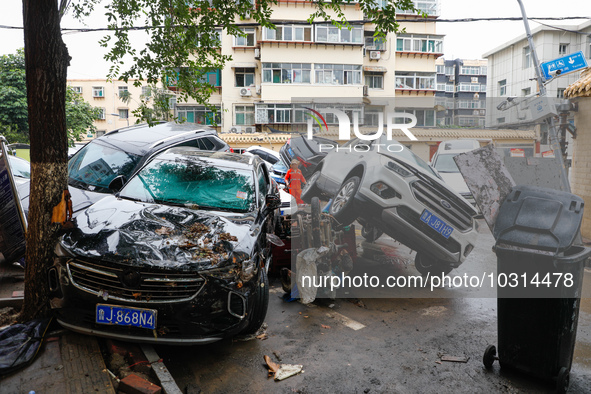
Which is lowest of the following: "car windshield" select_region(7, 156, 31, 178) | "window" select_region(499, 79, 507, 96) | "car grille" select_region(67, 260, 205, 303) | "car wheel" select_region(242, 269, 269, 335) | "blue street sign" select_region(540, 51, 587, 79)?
"car wheel" select_region(242, 269, 269, 335)

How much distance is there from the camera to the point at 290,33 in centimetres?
2786

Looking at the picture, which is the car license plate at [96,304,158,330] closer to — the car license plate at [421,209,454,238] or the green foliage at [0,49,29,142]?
the car license plate at [421,209,454,238]

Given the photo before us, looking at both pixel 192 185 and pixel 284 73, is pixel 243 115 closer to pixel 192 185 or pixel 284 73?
pixel 284 73

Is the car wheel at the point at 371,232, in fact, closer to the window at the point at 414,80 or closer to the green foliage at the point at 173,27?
the green foliage at the point at 173,27

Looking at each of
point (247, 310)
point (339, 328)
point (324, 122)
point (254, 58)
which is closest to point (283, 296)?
point (339, 328)

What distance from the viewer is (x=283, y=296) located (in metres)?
5.33

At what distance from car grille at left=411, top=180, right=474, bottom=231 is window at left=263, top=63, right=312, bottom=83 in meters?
24.0

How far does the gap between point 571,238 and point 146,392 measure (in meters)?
3.35

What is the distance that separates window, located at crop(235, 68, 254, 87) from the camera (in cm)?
2921

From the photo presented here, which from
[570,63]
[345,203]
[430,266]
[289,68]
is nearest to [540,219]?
[430,266]

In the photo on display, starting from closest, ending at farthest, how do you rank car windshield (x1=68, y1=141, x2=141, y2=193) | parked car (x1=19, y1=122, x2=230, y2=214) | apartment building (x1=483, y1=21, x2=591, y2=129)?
1. parked car (x1=19, y1=122, x2=230, y2=214)
2. car windshield (x1=68, y1=141, x2=141, y2=193)
3. apartment building (x1=483, y1=21, x2=591, y2=129)

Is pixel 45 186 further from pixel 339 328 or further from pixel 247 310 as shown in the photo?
pixel 339 328

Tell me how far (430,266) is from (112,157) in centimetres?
492

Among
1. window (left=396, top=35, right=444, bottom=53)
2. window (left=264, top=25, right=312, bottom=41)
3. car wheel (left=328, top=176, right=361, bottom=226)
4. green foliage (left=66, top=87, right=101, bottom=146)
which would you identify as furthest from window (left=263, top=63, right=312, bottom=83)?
car wheel (left=328, top=176, right=361, bottom=226)
